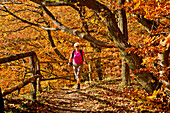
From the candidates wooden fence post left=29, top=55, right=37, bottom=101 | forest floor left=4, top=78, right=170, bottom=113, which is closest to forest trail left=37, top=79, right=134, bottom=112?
forest floor left=4, top=78, right=170, bottom=113

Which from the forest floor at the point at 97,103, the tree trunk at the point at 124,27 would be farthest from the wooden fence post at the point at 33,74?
the tree trunk at the point at 124,27

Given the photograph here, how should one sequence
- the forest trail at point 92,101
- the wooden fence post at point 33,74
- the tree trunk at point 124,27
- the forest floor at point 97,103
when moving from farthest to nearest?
the tree trunk at point 124,27
the forest trail at point 92,101
the wooden fence post at point 33,74
the forest floor at point 97,103

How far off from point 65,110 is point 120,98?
8.16 feet

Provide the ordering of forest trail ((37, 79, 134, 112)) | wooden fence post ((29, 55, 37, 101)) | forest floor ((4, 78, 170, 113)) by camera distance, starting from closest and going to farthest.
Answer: forest floor ((4, 78, 170, 113)) → wooden fence post ((29, 55, 37, 101)) → forest trail ((37, 79, 134, 112))

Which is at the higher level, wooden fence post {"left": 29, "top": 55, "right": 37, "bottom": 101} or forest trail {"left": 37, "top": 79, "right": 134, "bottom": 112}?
wooden fence post {"left": 29, "top": 55, "right": 37, "bottom": 101}

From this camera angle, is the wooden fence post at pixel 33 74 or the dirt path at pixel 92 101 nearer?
the wooden fence post at pixel 33 74

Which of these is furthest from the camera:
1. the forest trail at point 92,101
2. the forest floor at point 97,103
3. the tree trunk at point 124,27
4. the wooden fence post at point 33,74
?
the tree trunk at point 124,27

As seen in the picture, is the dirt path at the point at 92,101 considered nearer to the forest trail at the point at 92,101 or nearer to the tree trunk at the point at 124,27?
the forest trail at the point at 92,101

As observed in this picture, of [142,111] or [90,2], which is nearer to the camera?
[90,2]

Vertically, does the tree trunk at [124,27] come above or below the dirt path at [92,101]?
above

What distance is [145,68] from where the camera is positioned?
4754 mm

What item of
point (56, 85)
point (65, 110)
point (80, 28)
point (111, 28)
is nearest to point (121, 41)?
point (111, 28)

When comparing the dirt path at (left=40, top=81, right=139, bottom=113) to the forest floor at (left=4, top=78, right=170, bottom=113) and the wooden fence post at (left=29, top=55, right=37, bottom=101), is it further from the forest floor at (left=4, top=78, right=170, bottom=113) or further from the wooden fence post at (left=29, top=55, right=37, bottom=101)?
the wooden fence post at (left=29, top=55, right=37, bottom=101)

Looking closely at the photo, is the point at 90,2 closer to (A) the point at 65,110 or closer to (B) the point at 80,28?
(A) the point at 65,110
